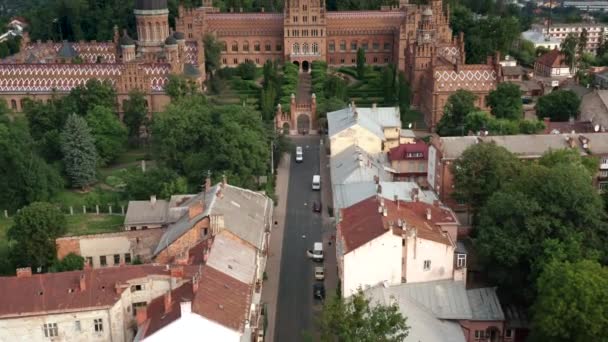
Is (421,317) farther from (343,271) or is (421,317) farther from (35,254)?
(35,254)

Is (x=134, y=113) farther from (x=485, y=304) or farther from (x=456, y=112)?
(x=485, y=304)

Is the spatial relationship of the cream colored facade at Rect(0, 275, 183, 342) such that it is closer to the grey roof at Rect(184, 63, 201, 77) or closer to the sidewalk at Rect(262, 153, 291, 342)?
the sidewalk at Rect(262, 153, 291, 342)

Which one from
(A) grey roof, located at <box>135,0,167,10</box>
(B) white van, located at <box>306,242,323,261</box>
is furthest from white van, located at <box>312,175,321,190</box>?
(A) grey roof, located at <box>135,0,167,10</box>

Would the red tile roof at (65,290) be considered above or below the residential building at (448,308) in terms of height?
above

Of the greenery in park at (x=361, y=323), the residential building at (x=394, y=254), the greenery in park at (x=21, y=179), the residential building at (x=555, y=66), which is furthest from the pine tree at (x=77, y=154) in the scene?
the residential building at (x=555, y=66)

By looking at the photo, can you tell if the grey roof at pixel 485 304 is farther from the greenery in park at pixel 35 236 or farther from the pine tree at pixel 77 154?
the pine tree at pixel 77 154
